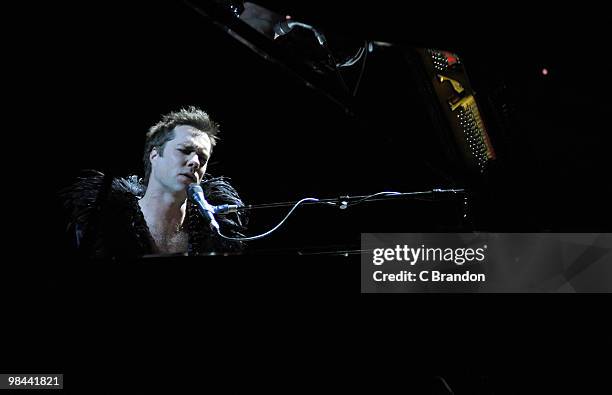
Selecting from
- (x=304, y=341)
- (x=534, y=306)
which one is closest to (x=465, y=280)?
(x=534, y=306)

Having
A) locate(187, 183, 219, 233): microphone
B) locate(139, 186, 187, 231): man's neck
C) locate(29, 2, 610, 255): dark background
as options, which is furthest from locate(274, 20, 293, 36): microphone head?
locate(139, 186, 187, 231): man's neck

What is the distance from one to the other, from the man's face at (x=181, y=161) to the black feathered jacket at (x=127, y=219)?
0.42ft

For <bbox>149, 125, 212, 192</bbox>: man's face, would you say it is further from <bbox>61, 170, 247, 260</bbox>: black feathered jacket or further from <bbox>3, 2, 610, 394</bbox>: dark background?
<bbox>3, 2, 610, 394</bbox>: dark background

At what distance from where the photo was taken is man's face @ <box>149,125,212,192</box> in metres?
2.75

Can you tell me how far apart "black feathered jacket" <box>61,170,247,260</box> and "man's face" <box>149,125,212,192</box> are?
13 cm

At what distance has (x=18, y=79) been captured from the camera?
7.18ft

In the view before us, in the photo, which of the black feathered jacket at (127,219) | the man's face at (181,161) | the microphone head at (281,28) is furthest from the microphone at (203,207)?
the microphone head at (281,28)

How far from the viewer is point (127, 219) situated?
2535 millimetres

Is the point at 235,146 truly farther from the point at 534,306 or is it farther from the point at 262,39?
the point at 534,306

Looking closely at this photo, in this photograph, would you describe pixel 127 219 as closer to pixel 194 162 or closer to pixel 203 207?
pixel 194 162

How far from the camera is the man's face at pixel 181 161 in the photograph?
9.02ft

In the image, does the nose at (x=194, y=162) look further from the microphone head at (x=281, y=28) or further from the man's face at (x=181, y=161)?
the microphone head at (x=281, y=28)

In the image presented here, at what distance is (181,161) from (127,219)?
441 mm

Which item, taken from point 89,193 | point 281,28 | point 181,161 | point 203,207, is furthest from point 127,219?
point 281,28
